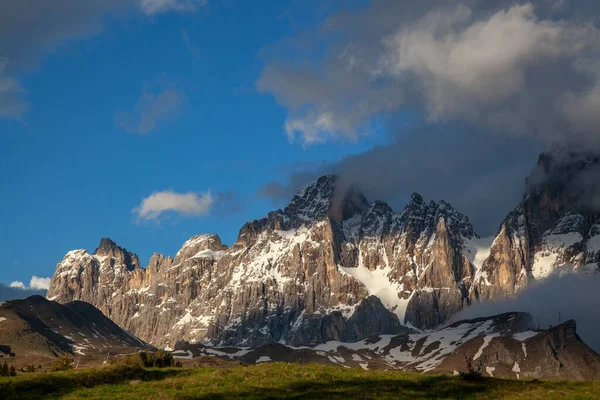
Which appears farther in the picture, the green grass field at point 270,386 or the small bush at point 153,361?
the small bush at point 153,361

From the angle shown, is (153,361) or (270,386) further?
(153,361)

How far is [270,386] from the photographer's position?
156 ft

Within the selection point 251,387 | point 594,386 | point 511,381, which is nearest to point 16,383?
point 251,387

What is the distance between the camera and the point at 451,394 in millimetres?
45781

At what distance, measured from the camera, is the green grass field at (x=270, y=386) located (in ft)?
148

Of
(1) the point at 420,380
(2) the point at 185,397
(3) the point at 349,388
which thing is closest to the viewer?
(2) the point at 185,397

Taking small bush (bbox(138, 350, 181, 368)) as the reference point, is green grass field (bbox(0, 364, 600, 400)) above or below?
below

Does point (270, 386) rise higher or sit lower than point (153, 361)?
lower

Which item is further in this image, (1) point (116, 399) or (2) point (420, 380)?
(2) point (420, 380)

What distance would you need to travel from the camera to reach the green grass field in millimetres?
45031

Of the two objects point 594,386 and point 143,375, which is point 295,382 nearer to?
point 143,375

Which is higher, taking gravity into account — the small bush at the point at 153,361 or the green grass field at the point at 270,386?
the small bush at the point at 153,361

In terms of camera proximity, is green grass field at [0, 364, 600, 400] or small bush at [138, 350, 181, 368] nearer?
green grass field at [0, 364, 600, 400]

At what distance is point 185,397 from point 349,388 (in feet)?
33.9
